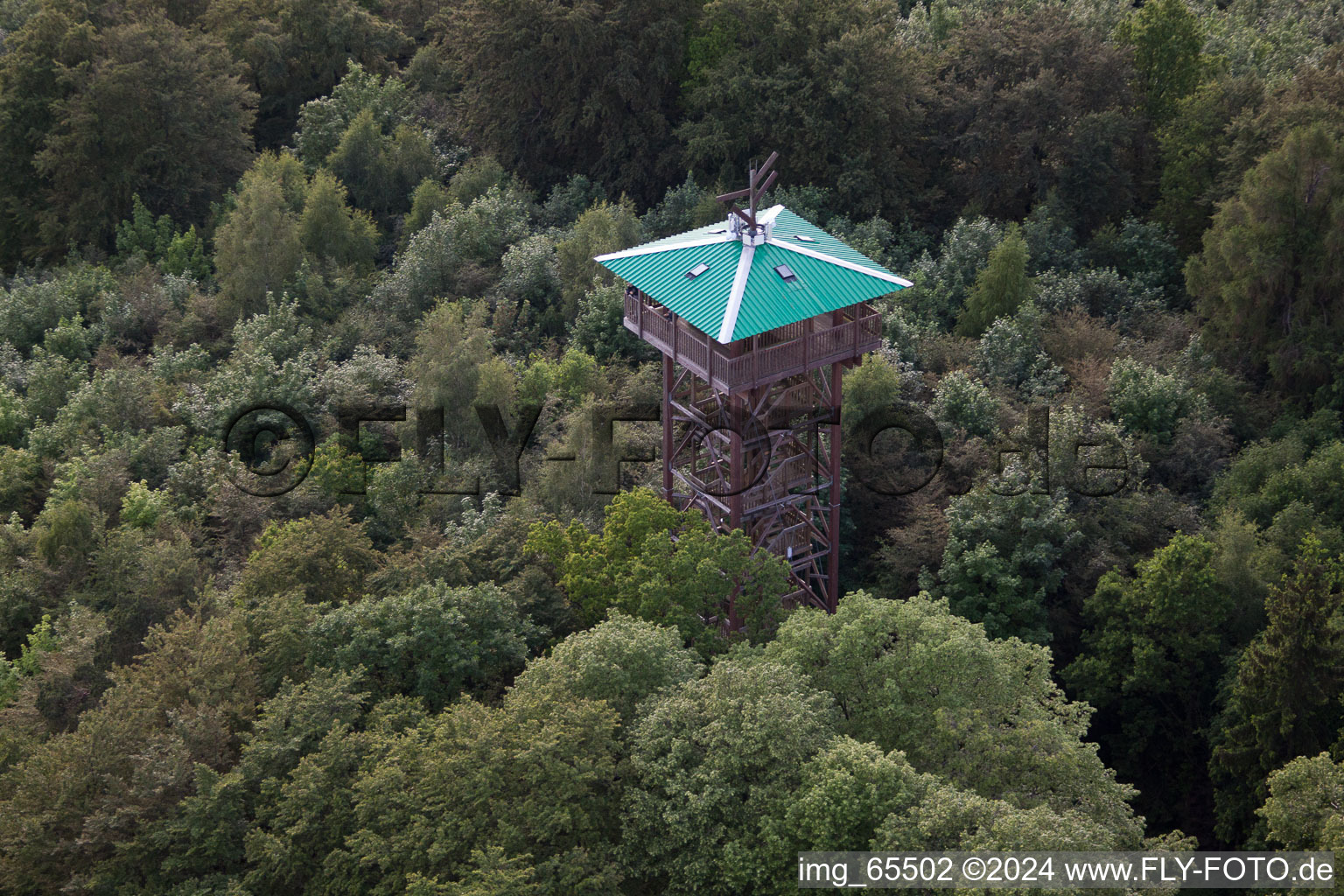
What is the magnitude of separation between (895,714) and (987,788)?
230cm

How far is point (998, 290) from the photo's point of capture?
47125 mm

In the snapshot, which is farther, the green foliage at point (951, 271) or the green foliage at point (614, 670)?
the green foliage at point (951, 271)

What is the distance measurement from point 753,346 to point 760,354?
50 cm

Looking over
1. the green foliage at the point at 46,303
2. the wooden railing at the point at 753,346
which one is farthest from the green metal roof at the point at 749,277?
the green foliage at the point at 46,303

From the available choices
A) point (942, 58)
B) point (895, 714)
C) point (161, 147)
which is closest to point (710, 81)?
point (942, 58)

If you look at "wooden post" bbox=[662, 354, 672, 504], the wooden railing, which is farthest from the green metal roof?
"wooden post" bbox=[662, 354, 672, 504]

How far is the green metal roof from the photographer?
32031 millimetres

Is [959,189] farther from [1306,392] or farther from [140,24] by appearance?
[140,24]

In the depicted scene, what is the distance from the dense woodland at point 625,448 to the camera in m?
27.4

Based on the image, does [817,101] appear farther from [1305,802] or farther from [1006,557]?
[1305,802]

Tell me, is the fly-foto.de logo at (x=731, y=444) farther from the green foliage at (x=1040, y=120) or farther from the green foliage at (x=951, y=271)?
the green foliage at (x=1040, y=120)

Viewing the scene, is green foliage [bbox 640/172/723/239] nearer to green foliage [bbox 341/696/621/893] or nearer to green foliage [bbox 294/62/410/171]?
green foliage [bbox 294/62/410/171]

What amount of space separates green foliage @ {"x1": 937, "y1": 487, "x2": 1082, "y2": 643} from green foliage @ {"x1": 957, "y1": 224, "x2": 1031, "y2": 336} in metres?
11.7

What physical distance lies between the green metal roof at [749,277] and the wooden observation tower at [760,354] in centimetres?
4
